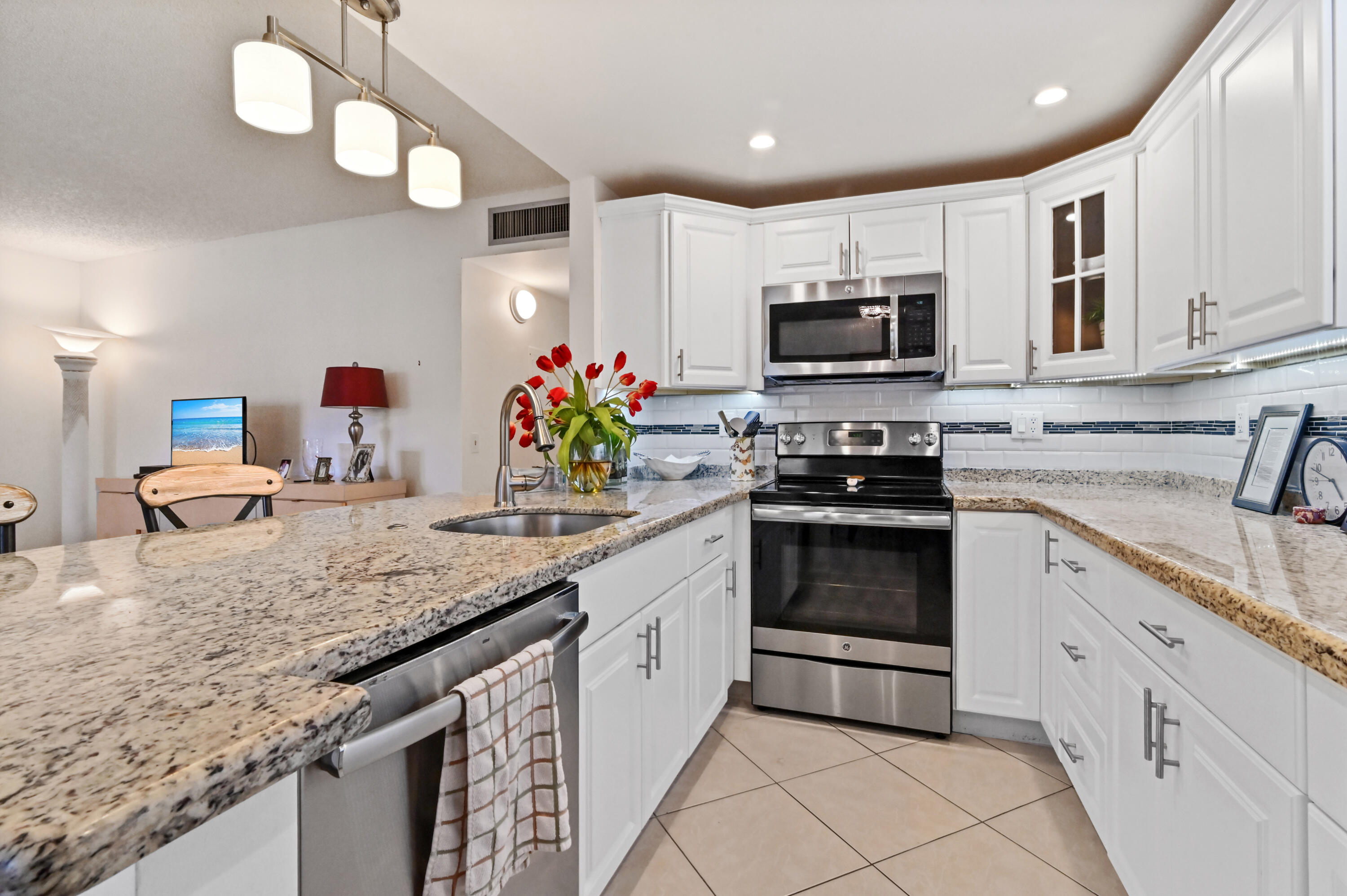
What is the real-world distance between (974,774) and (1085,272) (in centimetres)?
185

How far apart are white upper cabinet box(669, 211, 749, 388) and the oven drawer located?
124cm

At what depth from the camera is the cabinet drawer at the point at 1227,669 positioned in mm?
780

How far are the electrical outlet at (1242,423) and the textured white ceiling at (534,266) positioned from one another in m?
3.07

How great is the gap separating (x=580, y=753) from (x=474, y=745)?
1.57 feet

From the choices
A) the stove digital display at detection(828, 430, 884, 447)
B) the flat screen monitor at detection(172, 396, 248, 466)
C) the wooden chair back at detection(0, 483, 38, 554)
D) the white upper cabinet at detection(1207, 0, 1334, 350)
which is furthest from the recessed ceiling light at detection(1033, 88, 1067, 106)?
the flat screen monitor at detection(172, 396, 248, 466)

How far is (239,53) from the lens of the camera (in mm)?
1258

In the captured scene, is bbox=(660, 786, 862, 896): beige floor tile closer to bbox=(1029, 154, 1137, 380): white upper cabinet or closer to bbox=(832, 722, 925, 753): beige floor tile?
bbox=(832, 722, 925, 753): beige floor tile

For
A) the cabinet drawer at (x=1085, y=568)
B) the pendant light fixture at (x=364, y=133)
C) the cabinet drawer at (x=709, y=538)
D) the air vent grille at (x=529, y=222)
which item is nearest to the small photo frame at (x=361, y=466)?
the air vent grille at (x=529, y=222)

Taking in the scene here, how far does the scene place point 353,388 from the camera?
13.1 feet

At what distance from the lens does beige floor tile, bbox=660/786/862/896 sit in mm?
1561

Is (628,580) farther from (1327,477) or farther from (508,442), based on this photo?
(1327,477)

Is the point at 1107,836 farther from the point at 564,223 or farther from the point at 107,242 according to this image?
the point at 107,242

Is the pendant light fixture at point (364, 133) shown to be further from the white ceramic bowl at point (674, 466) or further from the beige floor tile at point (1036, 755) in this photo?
the beige floor tile at point (1036, 755)

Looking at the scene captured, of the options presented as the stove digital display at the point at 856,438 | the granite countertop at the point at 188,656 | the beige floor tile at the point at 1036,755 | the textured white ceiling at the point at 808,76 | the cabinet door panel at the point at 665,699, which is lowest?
the beige floor tile at the point at 1036,755
